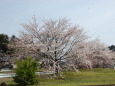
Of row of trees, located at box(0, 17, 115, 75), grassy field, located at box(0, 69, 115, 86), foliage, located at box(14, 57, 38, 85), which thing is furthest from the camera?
row of trees, located at box(0, 17, 115, 75)

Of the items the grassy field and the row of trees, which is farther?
the row of trees

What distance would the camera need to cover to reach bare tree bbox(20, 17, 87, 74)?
3002 centimetres

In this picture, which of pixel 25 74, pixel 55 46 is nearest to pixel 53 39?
pixel 55 46

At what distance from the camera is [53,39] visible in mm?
31203

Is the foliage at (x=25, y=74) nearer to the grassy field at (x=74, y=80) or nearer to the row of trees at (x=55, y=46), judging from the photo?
the grassy field at (x=74, y=80)

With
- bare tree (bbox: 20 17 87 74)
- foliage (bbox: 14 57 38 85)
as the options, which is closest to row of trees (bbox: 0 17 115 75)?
bare tree (bbox: 20 17 87 74)

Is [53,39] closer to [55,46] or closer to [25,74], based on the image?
[55,46]

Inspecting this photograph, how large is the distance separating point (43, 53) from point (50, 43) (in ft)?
5.27

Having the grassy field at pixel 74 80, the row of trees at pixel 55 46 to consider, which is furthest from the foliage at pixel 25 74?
the row of trees at pixel 55 46

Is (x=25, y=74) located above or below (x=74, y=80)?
above

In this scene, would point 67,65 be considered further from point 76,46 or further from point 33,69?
point 33,69

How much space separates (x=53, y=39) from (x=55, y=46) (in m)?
1.61

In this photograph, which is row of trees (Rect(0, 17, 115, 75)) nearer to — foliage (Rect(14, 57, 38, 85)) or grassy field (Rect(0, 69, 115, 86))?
grassy field (Rect(0, 69, 115, 86))

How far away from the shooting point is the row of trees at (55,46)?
29.7 m
